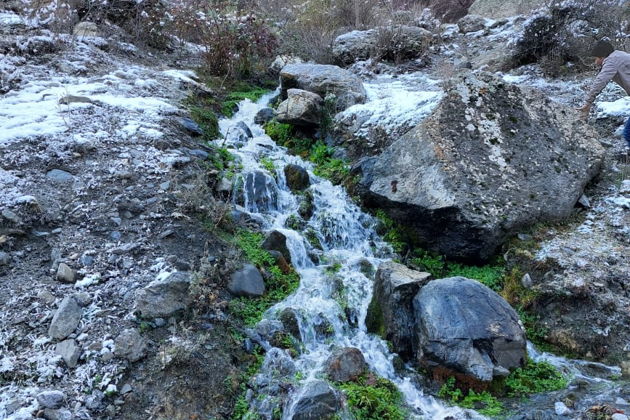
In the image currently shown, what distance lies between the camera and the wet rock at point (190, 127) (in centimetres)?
697

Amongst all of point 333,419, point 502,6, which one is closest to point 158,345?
point 333,419

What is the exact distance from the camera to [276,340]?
4.39m

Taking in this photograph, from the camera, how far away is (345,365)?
4.14m

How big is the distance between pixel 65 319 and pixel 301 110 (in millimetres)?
5100

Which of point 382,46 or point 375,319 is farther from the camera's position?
point 382,46

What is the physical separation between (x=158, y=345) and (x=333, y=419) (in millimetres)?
1530

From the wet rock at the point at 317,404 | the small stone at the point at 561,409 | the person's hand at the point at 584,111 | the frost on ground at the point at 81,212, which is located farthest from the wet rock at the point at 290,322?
the person's hand at the point at 584,111

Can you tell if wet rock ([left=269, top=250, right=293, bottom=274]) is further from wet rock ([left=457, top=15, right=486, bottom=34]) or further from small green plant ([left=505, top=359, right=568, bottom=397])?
wet rock ([left=457, top=15, right=486, bottom=34])

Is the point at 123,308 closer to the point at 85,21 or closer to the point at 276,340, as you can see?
the point at 276,340

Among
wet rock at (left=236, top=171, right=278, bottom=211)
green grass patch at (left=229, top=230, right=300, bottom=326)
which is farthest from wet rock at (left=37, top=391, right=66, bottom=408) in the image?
wet rock at (left=236, top=171, right=278, bottom=211)

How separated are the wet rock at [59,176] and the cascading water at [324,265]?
200cm

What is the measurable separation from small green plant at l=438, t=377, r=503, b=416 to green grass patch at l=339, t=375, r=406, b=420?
414 mm

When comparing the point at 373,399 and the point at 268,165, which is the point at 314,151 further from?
the point at 373,399

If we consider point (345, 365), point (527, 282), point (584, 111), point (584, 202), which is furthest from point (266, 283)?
point (584, 111)
